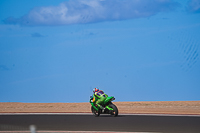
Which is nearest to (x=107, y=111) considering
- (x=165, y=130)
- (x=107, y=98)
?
(x=107, y=98)

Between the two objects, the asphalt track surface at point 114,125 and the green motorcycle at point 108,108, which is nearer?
the asphalt track surface at point 114,125

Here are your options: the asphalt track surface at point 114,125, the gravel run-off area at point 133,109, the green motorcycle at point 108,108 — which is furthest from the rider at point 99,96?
the gravel run-off area at point 133,109

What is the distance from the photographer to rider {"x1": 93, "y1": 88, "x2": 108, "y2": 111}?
25.3 m

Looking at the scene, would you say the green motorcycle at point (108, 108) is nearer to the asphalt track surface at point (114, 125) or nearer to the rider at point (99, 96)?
the rider at point (99, 96)

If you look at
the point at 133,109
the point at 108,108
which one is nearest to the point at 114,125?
the point at 108,108

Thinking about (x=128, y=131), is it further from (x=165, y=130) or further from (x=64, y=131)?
(x=64, y=131)

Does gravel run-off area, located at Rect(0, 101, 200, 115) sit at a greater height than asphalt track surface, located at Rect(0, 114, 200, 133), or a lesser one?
greater

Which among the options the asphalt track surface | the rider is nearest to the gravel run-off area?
the rider

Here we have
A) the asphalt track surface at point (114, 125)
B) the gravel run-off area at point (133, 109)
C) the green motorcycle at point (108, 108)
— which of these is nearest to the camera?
the asphalt track surface at point (114, 125)

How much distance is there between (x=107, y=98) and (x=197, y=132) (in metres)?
10.2

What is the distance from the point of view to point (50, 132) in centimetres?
1529

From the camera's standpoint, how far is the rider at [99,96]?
2531 centimetres

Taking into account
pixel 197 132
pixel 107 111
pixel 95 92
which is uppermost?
pixel 95 92

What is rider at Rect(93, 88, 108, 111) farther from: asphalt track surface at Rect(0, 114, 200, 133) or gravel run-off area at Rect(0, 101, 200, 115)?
gravel run-off area at Rect(0, 101, 200, 115)
